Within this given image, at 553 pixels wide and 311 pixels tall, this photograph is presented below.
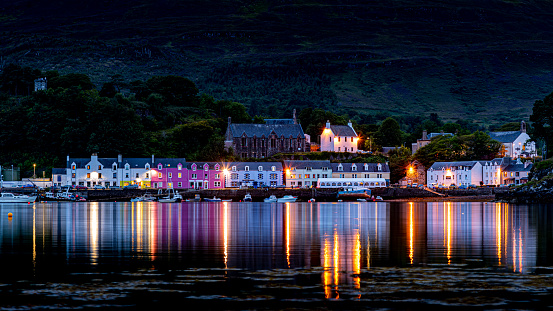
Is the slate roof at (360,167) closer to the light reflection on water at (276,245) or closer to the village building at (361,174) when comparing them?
the village building at (361,174)

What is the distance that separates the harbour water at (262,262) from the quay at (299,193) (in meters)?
60.0

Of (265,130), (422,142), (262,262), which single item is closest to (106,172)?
(265,130)

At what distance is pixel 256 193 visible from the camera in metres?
110

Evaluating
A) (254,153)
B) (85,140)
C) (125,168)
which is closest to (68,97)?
(85,140)

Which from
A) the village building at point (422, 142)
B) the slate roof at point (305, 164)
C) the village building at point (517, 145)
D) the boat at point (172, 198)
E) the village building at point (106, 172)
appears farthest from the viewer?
the village building at point (422, 142)

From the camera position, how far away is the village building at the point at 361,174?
388 feet

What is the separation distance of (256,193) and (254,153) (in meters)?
20.1

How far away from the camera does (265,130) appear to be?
129750 millimetres

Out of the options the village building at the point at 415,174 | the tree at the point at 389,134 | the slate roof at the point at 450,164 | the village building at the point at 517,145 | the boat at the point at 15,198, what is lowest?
the boat at the point at 15,198

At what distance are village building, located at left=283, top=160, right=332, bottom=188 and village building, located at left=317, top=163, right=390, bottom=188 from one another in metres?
1.68

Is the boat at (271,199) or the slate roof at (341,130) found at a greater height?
the slate roof at (341,130)

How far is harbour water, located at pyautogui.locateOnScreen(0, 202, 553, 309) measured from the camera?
20.6 m

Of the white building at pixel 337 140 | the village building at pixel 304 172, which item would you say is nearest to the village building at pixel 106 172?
the village building at pixel 304 172

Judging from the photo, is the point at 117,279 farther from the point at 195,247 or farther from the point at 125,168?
the point at 125,168
